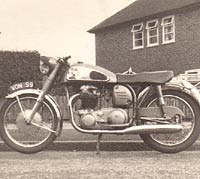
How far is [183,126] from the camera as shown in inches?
285

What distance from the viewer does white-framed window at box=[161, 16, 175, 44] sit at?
91.2 ft

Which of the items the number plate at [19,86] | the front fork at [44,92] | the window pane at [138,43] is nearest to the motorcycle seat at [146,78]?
the front fork at [44,92]

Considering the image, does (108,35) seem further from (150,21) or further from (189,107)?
(189,107)

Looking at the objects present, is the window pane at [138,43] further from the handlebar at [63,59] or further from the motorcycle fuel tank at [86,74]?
the motorcycle fuel tank at [86,74]

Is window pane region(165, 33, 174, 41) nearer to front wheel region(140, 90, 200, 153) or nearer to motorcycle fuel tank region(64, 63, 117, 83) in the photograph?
front wheel region(140, 90, 200, 153)

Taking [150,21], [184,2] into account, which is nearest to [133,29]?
[150,21]

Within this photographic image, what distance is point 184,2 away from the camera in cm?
2673

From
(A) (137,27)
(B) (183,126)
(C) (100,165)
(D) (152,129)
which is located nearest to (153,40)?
(A) (137,27)

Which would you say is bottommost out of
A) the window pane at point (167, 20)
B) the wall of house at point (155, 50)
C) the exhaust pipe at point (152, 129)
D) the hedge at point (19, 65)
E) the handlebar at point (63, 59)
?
the exhaust pipe at point (152, 129)

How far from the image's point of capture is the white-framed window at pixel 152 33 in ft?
95.6

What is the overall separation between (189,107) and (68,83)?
1571mm

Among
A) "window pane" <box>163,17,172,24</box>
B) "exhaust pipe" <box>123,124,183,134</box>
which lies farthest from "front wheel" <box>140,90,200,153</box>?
"window pane" <box>163,17,172,24</box>

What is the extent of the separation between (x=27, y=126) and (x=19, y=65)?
15036 mm

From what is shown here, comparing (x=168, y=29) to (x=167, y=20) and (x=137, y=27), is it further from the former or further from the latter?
(x=137, y=27)
